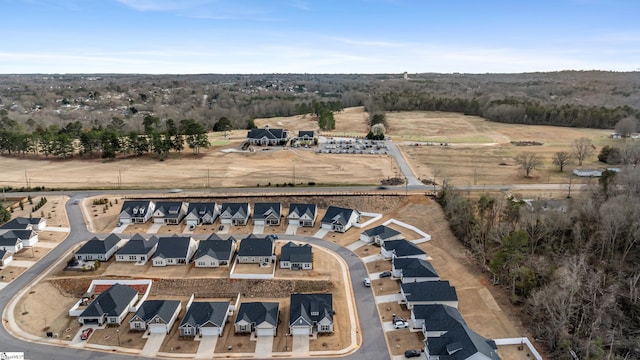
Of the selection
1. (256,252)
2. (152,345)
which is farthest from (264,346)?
(256,252)

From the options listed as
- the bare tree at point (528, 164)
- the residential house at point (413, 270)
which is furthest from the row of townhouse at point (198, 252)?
the bare tree at point (528, 164)

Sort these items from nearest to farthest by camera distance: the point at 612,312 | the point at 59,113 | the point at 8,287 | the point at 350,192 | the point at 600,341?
the point at 600,341 → the point at 612,312 → the point at 8,287 → the point at 350,192 → the point at 59,113

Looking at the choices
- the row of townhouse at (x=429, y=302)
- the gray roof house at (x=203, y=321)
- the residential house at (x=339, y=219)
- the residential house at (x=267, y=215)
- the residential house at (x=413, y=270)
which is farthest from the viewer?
the residential house at (x=267, y=215)

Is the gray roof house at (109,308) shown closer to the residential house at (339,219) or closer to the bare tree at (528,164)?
the residential house at (339,219)

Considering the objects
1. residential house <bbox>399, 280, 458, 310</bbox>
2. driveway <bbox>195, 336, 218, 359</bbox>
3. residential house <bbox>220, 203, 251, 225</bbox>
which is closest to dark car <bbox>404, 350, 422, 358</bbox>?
residential house <bbox>399, 280, 458, 310</bbox>

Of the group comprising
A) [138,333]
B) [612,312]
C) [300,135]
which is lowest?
[138,333]

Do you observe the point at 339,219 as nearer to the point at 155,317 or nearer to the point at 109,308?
the point at 155,317

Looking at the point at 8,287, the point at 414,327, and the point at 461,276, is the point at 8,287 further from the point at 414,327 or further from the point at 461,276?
the point at 461,276

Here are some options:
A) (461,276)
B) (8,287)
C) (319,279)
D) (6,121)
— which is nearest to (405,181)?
(461,276)
